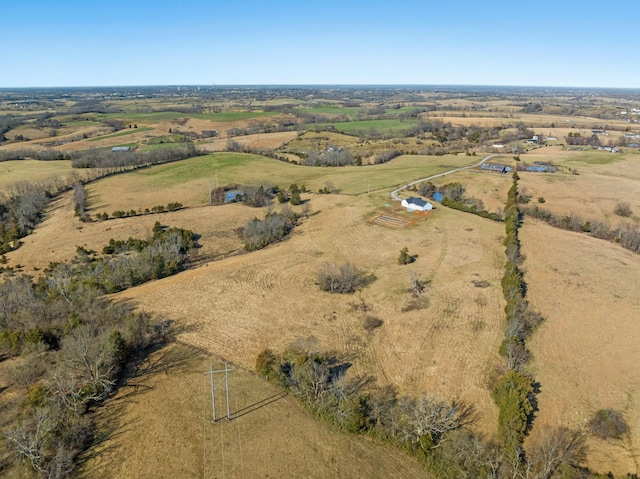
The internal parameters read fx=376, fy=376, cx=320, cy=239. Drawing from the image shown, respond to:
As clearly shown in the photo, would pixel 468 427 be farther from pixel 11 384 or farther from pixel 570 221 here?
pixel 570 221

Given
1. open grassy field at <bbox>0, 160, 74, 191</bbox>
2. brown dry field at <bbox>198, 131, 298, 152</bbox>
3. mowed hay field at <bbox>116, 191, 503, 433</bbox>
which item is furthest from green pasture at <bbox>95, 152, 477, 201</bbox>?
mowed hay field at <bbox>116, 191, 503, 433</bbox>

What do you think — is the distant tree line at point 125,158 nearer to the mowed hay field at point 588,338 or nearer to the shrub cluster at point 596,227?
the shrub cluster at point 596,227

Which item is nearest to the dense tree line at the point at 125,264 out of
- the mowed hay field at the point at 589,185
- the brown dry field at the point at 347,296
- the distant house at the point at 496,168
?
the brown dry field at the point at 347,296

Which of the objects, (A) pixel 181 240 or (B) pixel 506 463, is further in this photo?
Answer: (A) pixel 181 240

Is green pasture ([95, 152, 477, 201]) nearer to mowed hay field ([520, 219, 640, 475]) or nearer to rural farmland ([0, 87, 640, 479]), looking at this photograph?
rural farmland ([0, 87, 640, 479])

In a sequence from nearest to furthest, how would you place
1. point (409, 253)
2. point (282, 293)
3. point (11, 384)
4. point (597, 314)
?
1. point (11, 384)
2. point (597, 314)
3. point (282, 293)
4. point (409, 253)

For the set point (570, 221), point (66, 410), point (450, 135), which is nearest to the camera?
point (66, 410)

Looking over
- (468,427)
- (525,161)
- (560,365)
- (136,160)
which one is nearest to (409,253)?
(560,365)
